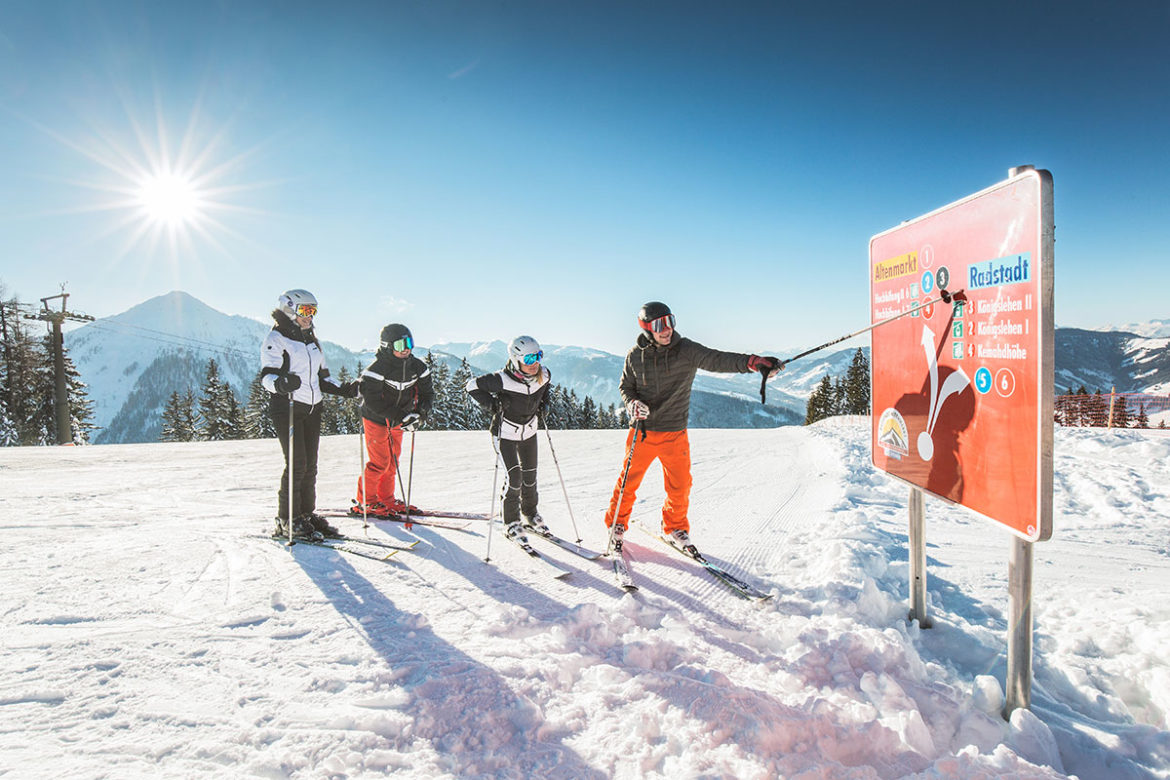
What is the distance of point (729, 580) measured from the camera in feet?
14.3

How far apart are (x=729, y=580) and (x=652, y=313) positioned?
8.36ft

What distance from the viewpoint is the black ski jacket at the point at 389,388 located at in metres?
6.37

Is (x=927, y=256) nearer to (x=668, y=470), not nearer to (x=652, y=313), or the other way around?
(x=652, y=313)

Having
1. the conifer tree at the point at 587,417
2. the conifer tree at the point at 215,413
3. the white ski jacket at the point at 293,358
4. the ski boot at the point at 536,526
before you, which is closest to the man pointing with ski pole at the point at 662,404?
the ski boot at the point at 536,526

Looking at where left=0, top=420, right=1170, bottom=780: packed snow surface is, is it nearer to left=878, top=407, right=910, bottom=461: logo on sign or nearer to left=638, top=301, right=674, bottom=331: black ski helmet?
left=878, top=407, right=910, bottom=461: logo on sign

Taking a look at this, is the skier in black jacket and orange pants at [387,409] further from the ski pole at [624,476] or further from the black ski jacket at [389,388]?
the ski pole at [624,476]

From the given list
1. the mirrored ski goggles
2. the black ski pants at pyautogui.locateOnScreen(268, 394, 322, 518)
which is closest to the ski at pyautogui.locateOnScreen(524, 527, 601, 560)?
the mirrored ski goggles

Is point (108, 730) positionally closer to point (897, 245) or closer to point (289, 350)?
point (289, 350)

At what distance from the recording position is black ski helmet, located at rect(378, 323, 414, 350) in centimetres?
631

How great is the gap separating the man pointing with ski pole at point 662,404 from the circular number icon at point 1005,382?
2.37m

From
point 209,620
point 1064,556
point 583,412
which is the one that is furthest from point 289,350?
point 583,412

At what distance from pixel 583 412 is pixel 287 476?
52.3m

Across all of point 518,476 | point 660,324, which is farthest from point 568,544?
point 660,324

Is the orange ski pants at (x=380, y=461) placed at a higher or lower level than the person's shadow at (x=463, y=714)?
higher
